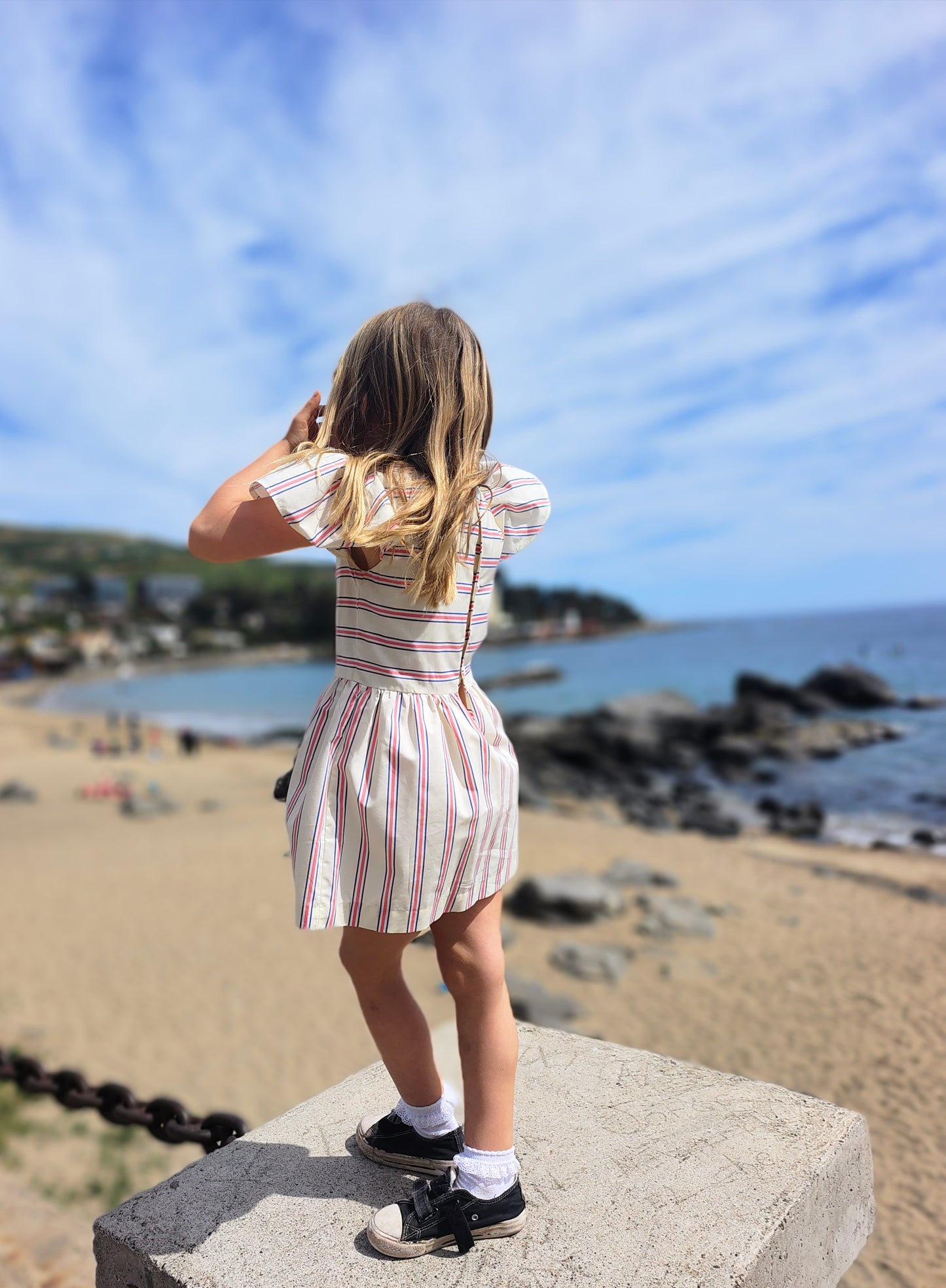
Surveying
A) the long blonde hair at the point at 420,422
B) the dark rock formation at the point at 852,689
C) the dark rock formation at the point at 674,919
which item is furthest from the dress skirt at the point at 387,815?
the dark rock formation at the point at 852,689

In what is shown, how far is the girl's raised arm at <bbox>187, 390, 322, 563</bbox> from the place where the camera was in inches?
64.2

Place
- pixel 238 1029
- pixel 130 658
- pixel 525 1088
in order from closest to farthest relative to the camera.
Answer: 1. pixel 525 1088
2. pixel 238 1029
3. pixel 130 658

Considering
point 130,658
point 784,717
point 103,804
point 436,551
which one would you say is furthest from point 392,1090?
point 130,658

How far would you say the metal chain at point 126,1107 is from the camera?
222 centimetres

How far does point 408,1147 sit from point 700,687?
4523 cm

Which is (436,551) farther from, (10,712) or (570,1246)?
(10,712)

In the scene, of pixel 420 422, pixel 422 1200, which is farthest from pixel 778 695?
pixel 420 422

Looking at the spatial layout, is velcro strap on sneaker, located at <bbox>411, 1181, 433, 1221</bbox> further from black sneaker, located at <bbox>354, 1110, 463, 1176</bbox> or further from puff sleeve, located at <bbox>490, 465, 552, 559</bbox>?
puff sleeve, located at <bbox>490, 465, 552, 559</bbox>

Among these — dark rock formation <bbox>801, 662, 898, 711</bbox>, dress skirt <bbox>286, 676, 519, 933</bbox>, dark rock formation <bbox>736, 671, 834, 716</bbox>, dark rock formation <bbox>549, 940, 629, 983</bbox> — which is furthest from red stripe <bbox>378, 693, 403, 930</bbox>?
dark rock formation <bbox>801, 662, 898, 711</bbox>

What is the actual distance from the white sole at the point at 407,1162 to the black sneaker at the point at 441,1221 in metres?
0.21

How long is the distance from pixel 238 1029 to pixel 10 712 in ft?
133

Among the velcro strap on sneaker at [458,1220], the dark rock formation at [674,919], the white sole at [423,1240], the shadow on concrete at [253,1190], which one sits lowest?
the dark rock formation at [674,919]

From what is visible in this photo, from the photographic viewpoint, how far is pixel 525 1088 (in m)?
2.37

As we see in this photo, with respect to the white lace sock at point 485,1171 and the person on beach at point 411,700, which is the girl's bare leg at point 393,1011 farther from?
the white lace sock at point 485,1171
